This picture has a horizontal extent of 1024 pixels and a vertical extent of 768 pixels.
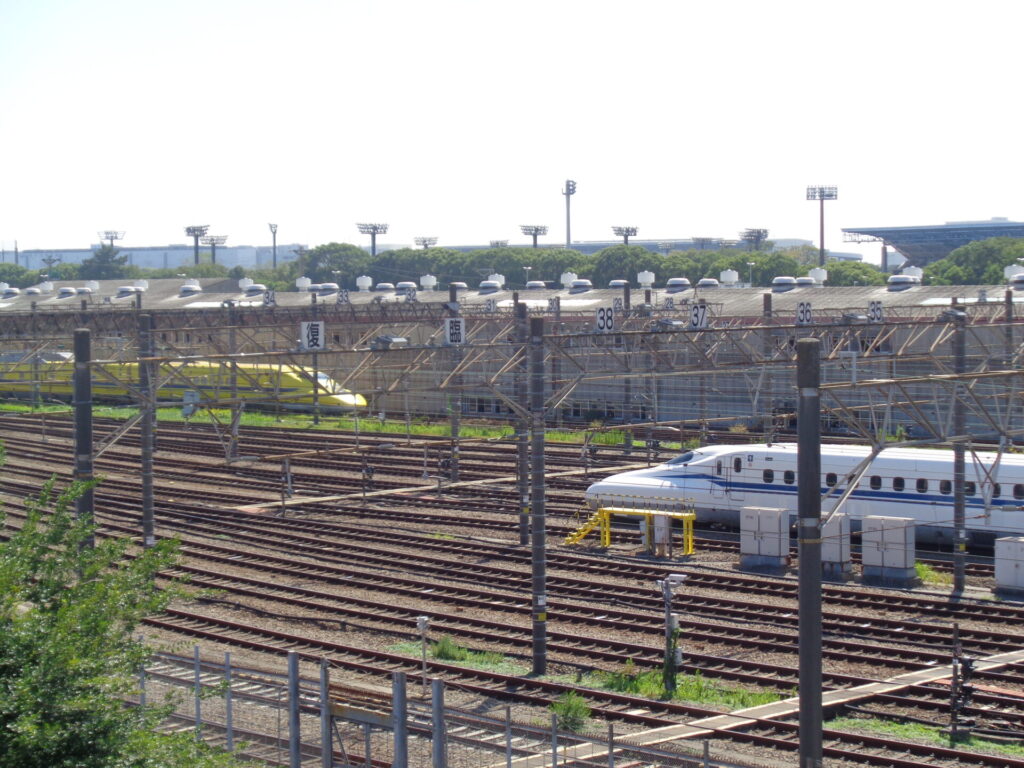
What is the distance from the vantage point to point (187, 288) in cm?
7988

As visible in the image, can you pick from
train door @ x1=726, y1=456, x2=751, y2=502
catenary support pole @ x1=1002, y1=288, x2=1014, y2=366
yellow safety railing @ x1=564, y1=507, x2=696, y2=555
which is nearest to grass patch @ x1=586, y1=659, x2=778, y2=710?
yellow safety railing @ x1=564, y1=507, x2=696, y2=555

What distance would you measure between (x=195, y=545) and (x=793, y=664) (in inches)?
597

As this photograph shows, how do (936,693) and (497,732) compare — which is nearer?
(497,732)

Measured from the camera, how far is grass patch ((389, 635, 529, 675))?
1762cm

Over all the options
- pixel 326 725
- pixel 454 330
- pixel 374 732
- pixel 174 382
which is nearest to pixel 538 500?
pixel 374 732

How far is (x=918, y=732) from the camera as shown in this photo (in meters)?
14.4

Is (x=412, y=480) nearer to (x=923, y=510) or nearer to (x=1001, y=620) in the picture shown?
(x=923, y=510)

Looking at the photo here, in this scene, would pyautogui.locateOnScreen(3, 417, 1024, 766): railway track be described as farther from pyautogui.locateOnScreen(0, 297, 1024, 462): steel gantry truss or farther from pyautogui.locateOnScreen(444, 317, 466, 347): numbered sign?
pyautogui.locateOnScreen(0, 297, 1024, 462): steel gantry truss

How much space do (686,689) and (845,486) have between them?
33.1ft

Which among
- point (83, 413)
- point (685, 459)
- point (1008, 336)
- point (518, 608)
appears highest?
point (1008, 336)

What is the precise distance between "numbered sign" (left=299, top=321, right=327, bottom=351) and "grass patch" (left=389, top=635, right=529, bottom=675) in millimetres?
6958

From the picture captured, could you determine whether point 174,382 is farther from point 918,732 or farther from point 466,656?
point 918,732

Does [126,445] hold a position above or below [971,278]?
below

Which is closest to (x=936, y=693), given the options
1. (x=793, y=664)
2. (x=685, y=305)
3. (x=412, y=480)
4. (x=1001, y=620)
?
(x=793, y=664)
